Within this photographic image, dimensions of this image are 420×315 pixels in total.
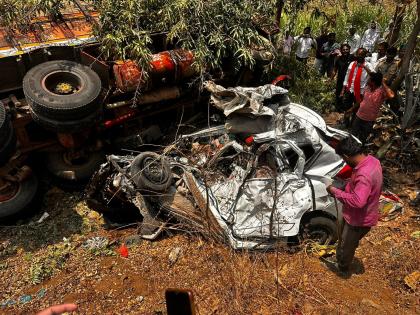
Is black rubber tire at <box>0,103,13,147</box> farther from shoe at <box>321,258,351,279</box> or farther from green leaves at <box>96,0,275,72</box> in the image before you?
shoe at <box>321,258,351,279</box>

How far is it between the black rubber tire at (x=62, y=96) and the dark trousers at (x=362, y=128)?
442cm

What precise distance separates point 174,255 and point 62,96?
291 cm

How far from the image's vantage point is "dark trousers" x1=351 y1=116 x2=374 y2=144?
7.01m

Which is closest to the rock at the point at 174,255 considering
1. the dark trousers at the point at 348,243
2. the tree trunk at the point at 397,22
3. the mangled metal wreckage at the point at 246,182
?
the mangled metal wreckage at the point at 246,182

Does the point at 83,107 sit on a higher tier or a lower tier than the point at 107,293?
higher

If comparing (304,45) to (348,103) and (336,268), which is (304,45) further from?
(336,268)

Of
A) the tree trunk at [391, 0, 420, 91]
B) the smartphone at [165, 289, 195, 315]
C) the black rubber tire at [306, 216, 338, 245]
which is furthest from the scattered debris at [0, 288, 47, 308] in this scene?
the tree trunk at [391, 0, 420, 91]

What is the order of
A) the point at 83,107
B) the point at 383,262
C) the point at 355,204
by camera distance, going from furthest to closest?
the point at 83,107, the point at 383,262, the point at 355,204

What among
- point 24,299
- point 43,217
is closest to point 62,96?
point 43,217

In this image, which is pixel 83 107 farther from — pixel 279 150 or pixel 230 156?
pixel 279 150

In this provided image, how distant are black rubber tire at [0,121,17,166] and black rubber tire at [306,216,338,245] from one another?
13.8 feet

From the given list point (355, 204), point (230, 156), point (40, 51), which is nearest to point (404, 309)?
point (355, 204)

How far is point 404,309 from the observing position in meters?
4.41

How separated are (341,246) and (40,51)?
544 cm
